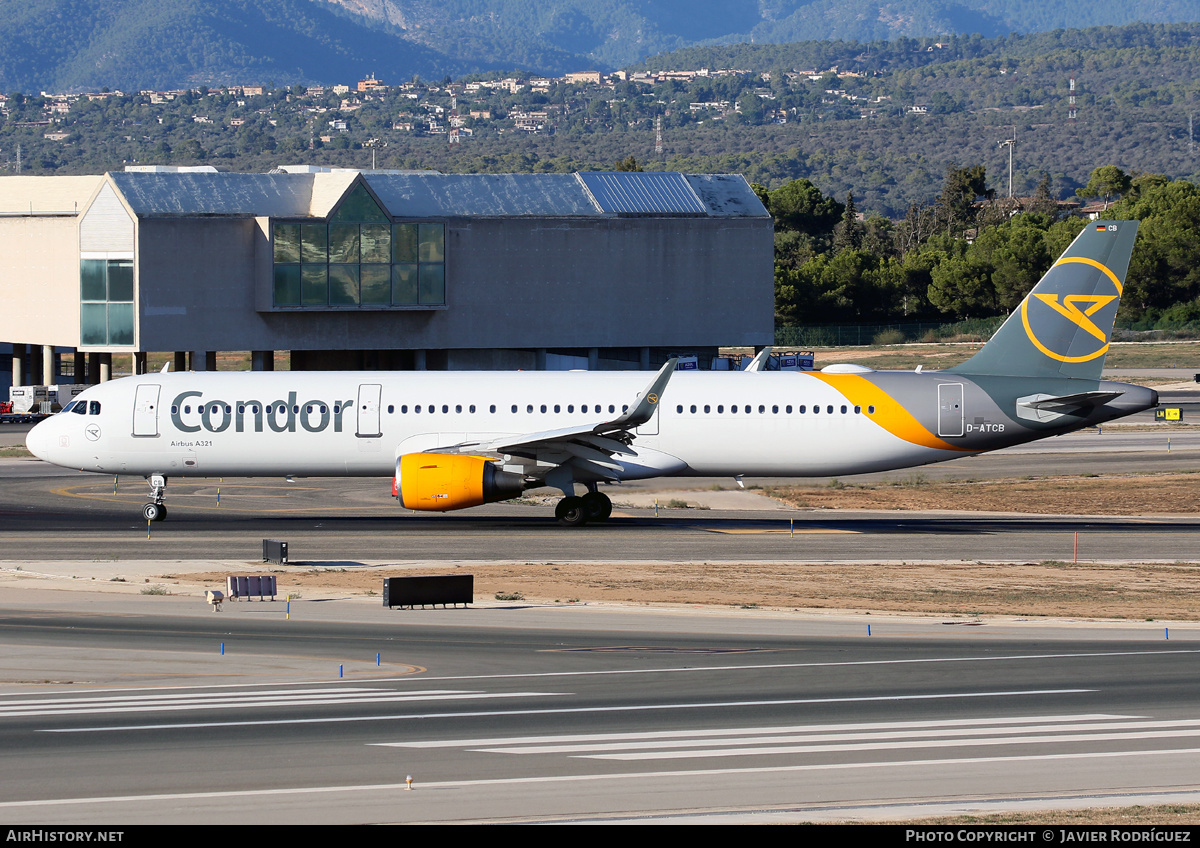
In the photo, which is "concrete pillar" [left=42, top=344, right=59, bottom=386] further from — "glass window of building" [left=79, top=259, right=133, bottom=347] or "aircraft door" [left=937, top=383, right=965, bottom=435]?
"aircraft door" [left=937, top=383, right=965, bottom=435]

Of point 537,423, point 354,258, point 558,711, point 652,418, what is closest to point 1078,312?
point 652,418

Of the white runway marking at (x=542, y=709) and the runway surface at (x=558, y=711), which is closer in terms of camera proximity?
the runway surface at (x=558, y=711)

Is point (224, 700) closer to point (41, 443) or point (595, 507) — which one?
point (595, 507)

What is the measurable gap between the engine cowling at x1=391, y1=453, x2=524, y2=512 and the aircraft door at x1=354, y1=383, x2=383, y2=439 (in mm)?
1880

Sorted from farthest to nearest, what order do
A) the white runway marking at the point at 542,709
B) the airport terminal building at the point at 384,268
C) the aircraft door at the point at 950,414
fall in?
the airport terminal building at the point at 384,268 < the aircraft door at the point at 950,414 < the white runway marking at the point at 542,709

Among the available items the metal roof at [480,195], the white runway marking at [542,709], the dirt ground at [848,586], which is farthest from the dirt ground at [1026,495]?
the metal roof at [480,195]

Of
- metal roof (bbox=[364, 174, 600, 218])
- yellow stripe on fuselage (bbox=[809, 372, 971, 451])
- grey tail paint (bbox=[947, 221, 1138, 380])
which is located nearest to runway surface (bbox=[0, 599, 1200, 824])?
yellow stripe on fuselage (bbox=[809, 372, 971, 451])

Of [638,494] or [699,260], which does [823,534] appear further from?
[699,260]

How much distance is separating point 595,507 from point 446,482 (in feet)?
16.2

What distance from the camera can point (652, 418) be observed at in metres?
38.2

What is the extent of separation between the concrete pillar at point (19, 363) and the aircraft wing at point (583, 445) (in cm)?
5575

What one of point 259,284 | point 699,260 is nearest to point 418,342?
point 259,284

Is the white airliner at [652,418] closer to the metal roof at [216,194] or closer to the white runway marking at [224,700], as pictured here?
the white runway marking at [224,700]

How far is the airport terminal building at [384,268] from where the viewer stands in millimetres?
68875
